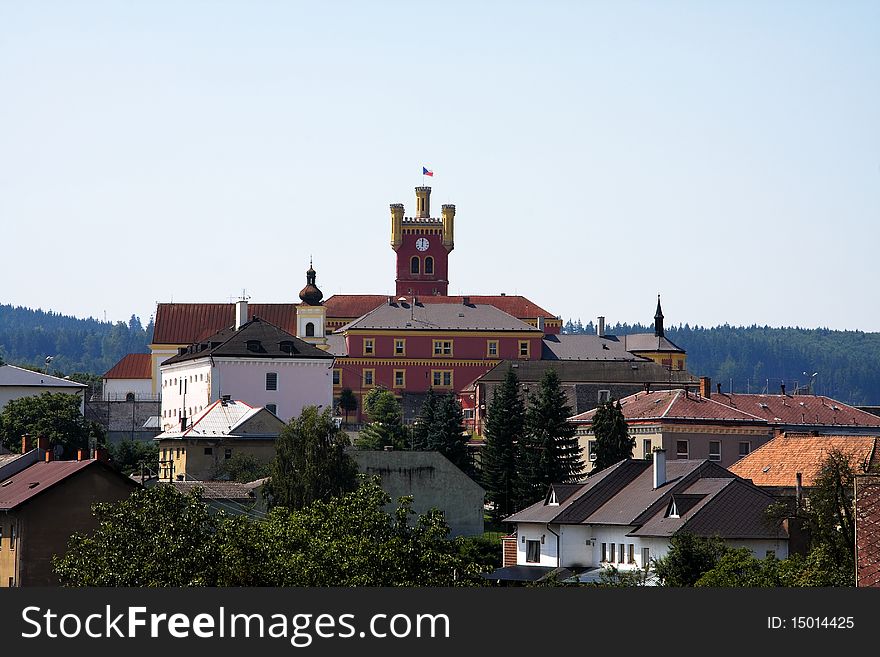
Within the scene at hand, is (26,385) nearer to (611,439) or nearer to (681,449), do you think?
(611,439)

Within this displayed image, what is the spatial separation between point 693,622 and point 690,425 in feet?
266

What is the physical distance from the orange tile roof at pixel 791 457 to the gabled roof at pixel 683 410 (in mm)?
15994

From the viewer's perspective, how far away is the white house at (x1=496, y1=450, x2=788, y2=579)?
65.4 metres

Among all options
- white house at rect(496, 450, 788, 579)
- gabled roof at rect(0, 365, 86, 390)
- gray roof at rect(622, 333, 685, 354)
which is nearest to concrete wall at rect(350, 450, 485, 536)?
white house at rect(496, 450, 788, 579)

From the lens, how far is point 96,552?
45.9m

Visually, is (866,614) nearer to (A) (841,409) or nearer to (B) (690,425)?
(B) (690,425)

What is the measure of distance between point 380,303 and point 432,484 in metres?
98.2

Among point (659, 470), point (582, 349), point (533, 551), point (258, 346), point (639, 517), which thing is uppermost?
point (582, 349)

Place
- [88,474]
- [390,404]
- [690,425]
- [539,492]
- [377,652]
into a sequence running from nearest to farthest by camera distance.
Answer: [377,652] → [88,474] → [539,492] → [690,425] → [390,404]

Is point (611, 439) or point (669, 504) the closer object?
point (669, 504)

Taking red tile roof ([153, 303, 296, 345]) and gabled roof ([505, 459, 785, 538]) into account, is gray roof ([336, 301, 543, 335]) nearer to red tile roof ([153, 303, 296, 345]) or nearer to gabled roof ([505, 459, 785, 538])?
red tile roof ([153, 303, 296, 345])

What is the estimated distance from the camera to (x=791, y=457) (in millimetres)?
84938

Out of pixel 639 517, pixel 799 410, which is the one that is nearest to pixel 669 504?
pixel 639 517

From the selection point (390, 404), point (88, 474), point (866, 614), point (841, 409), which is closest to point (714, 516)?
point (88, 474)
